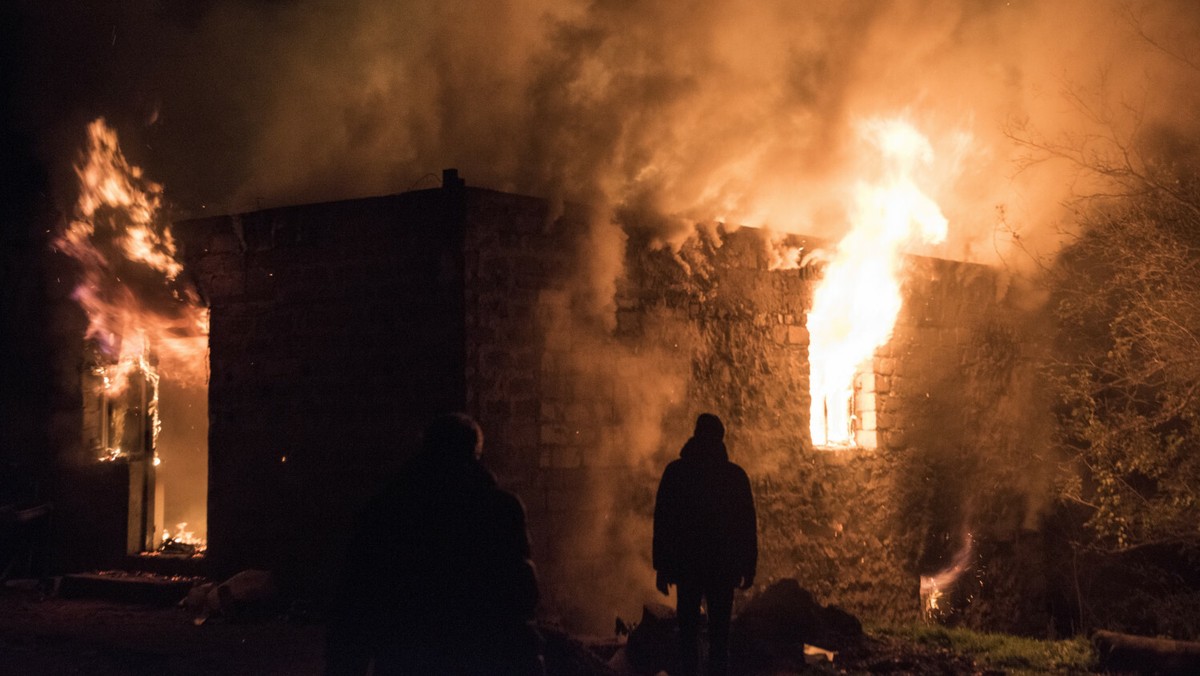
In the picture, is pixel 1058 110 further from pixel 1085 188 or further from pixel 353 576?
pixel 353 576

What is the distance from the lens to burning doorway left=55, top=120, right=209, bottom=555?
10.9 m

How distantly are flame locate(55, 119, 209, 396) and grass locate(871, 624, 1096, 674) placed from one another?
8.91m

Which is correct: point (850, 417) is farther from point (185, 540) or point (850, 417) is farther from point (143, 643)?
point (185, 540)

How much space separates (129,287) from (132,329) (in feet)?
1.83

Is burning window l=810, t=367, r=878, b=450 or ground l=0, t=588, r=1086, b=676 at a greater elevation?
burning window l=810, t=367, r=878, b=450

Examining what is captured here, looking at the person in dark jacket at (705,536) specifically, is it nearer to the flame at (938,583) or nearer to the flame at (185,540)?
the flame at (938,583)

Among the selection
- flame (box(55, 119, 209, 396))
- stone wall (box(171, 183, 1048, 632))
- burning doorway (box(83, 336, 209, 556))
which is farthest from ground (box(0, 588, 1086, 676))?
flame (box(55, 119, 209, 396))

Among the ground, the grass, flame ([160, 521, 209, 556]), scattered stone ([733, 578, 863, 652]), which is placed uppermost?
flame ([160, 521, 209, 556])

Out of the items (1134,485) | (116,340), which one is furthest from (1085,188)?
(116,340)

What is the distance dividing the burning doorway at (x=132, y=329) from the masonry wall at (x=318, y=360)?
861mm

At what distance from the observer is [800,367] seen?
10875 millimetres

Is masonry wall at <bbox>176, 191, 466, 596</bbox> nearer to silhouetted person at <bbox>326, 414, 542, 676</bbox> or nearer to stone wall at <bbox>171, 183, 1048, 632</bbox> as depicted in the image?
stone wall at <bbox>171, 183, 1048, 632</bbox>

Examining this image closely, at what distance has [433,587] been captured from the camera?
11.2 feet

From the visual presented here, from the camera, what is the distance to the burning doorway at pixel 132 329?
10.9m
